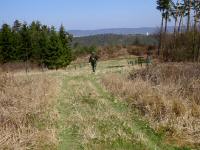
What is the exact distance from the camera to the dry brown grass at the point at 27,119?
8.30m

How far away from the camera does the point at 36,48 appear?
7269 centimetres

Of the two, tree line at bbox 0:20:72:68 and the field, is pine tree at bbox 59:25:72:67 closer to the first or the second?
tree line at bbox 0:20:72:68

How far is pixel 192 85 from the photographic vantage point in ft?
44.4

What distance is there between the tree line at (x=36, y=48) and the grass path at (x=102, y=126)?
5169 cm

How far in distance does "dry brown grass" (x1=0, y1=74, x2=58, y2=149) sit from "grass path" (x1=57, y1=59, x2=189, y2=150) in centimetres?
37

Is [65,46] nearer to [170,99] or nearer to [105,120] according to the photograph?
[170,99]

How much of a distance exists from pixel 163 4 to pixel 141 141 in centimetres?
5361

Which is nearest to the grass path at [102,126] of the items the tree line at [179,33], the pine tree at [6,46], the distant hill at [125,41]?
the tree line at [179,33]

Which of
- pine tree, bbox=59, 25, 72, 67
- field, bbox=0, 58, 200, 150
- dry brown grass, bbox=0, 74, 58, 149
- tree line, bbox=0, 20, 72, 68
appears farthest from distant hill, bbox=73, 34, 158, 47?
dry brown grass, bbox=0, 74, 58, 149

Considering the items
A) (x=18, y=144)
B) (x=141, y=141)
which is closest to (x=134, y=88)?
(x=141, y=141)

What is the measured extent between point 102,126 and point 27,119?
2.00 metres

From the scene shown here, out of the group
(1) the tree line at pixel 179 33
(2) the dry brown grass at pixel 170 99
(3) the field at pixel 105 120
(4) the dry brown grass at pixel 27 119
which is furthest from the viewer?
(1) the tree line at pixel 179 33

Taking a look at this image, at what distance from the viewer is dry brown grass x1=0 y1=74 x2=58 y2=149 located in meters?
8.30

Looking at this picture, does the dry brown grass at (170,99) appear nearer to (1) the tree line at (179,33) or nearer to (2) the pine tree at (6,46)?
(1) the tree line at (179,33)
